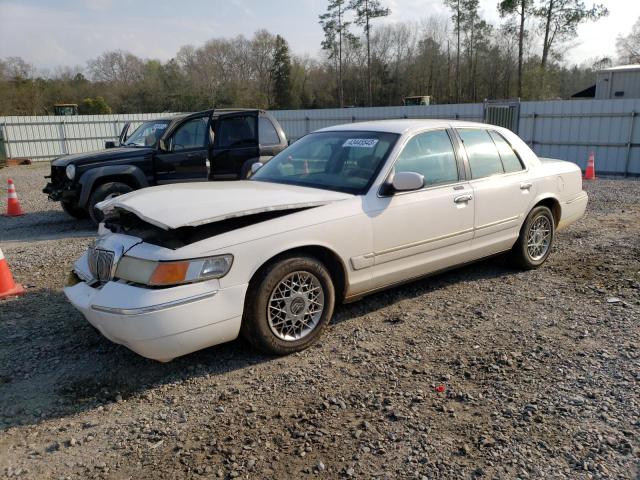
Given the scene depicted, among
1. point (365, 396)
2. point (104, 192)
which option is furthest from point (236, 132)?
point (365, 396)

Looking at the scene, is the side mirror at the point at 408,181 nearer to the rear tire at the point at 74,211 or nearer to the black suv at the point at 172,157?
the black suv at the point at 172,157

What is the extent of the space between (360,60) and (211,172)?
148 ft

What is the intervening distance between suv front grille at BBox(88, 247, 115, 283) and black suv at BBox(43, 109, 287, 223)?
4726mm

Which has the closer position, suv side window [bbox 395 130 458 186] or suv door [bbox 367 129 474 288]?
suv door [bbox 367 129 474 288]

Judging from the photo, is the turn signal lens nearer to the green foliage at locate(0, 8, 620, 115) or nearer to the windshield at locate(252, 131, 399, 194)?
the windshield at locate(252, 131, 399, 194)

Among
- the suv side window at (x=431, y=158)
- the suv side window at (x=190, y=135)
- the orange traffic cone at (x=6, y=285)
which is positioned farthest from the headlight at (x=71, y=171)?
the suv side window at (x=431, y=158)

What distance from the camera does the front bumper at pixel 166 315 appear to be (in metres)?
3.22

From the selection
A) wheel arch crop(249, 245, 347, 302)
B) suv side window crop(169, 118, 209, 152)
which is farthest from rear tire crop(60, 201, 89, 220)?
wheel arch crop(249, 245, 347, 302)

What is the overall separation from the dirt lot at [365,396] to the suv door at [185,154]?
3847 mm

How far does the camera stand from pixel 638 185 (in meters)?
12.7

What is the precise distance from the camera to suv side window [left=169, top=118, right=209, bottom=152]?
28.9 feet

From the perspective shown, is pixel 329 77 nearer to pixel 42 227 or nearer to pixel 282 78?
pixel 282 78

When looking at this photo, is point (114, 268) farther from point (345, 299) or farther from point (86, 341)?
point (345, 299)

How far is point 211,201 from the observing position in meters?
3.79
